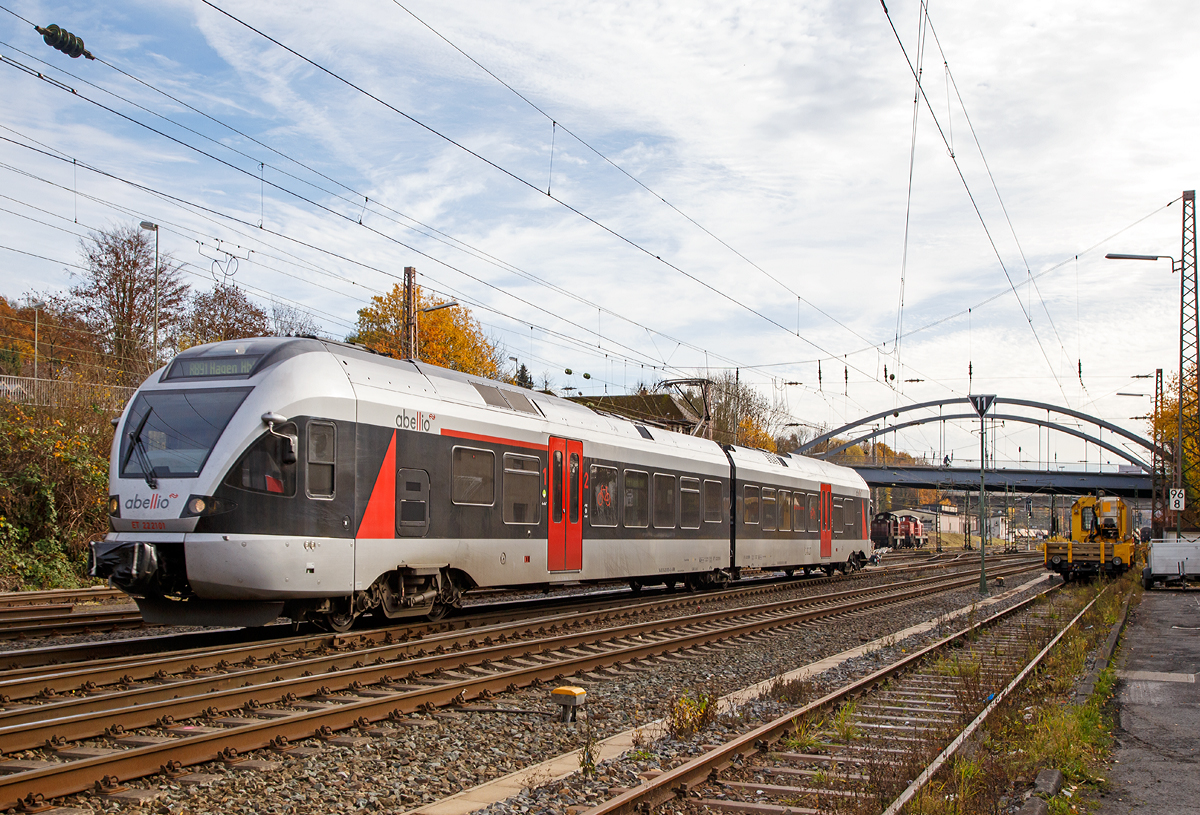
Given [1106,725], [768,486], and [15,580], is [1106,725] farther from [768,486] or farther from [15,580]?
[15,580]

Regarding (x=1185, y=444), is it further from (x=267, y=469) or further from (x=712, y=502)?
(x=267, y=469)

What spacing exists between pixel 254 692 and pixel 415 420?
5.06 metres

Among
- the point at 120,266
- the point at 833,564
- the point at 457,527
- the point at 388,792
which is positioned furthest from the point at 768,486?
the point at 120,266

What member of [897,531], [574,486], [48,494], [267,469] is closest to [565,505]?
[574,486]

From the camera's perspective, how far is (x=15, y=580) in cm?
1909

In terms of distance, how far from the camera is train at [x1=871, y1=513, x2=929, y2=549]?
253 feet

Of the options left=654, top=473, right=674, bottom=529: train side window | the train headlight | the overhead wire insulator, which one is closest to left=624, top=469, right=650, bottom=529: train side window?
left=654, top=473, right=674, bottom=529: train side window

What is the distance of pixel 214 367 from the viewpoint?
11.3 meters

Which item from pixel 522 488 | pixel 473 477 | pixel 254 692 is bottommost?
pixel 254 692

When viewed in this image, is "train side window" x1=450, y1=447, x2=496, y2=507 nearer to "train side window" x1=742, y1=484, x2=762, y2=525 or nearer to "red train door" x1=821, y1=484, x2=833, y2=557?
"train side window" x1=742, y1=484, x2=762, y2=525

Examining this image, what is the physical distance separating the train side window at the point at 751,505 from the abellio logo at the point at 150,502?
49.7 ft

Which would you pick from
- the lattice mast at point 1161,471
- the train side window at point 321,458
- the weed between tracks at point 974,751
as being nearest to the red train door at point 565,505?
the train side window at point 321,458

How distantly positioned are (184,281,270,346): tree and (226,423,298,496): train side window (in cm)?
3818

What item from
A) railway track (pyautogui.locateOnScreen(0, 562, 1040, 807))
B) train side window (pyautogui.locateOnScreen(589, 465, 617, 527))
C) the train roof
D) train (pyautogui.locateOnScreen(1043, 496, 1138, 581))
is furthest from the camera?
train (pyautogui.locateOnScreen(1043, 496, 1138, 581))
